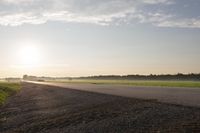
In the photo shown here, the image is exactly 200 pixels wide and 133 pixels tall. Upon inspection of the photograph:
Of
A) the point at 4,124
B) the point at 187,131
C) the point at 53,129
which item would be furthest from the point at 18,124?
the point at 187,131

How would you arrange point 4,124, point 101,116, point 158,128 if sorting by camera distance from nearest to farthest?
1. point 158,128
2. point 101,116
3. point 4,124

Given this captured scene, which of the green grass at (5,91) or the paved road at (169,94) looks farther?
the green grass at (5,91)

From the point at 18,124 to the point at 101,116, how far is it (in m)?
6.09

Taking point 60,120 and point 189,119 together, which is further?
point 60,120

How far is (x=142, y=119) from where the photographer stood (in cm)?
2283

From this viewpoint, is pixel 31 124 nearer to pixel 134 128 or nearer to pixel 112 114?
pixel 112 114

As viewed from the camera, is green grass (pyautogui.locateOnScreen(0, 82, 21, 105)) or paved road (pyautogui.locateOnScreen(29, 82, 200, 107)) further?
green grass (pyautogui.locateOnScreen(0, 82, 21, 105))

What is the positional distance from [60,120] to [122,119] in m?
4.98

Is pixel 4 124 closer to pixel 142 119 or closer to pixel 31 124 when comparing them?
pixel 31 124

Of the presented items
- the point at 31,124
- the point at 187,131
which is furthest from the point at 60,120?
the point at 187,131

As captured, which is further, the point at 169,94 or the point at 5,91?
the point at 5,91

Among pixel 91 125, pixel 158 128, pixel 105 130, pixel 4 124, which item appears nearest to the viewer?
pixel 158 128

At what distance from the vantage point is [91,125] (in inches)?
896

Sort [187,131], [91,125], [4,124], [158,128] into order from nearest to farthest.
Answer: [187,131], [158,128], [91,125], [4,124]
